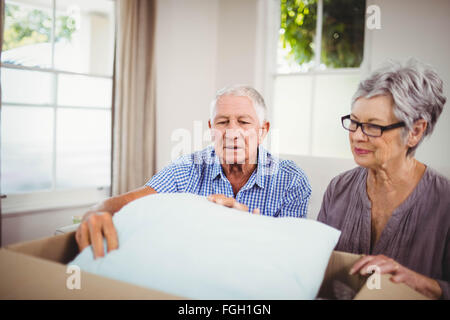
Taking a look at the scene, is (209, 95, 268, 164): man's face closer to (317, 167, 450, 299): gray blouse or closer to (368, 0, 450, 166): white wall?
(317, 167, 450, 299): gray blouse

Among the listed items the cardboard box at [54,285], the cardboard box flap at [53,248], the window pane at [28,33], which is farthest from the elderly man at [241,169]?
the window pane at [28,33]

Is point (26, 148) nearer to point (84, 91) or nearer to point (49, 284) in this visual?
point (84, 91)

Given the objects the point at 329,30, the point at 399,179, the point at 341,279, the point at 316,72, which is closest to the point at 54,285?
the point at 341,279

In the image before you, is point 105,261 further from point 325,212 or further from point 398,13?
point 398,13

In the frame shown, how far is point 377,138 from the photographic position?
0.83 metres

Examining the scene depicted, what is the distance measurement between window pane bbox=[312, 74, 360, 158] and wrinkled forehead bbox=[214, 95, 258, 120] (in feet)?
5.10

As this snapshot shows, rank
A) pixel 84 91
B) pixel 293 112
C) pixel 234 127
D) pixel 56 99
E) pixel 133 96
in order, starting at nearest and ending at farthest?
pixel 234 127
pixel 56 99
pixel 84 91
pixel 133 96
pixel 293 112

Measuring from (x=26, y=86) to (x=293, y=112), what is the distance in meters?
1.76

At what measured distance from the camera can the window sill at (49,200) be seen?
219cm

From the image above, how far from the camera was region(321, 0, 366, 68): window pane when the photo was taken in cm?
253

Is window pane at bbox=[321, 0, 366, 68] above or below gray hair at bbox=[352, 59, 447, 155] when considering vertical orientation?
above

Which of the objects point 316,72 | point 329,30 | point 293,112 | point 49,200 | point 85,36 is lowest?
point 49,200

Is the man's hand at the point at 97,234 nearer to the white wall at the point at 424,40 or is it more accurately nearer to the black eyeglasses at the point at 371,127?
the black eyeglasses at the point at 371,127

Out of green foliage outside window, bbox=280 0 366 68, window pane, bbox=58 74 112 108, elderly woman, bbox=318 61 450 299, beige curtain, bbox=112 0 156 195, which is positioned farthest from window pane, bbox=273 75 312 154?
elderly woman, bbox=318 61 450 299
